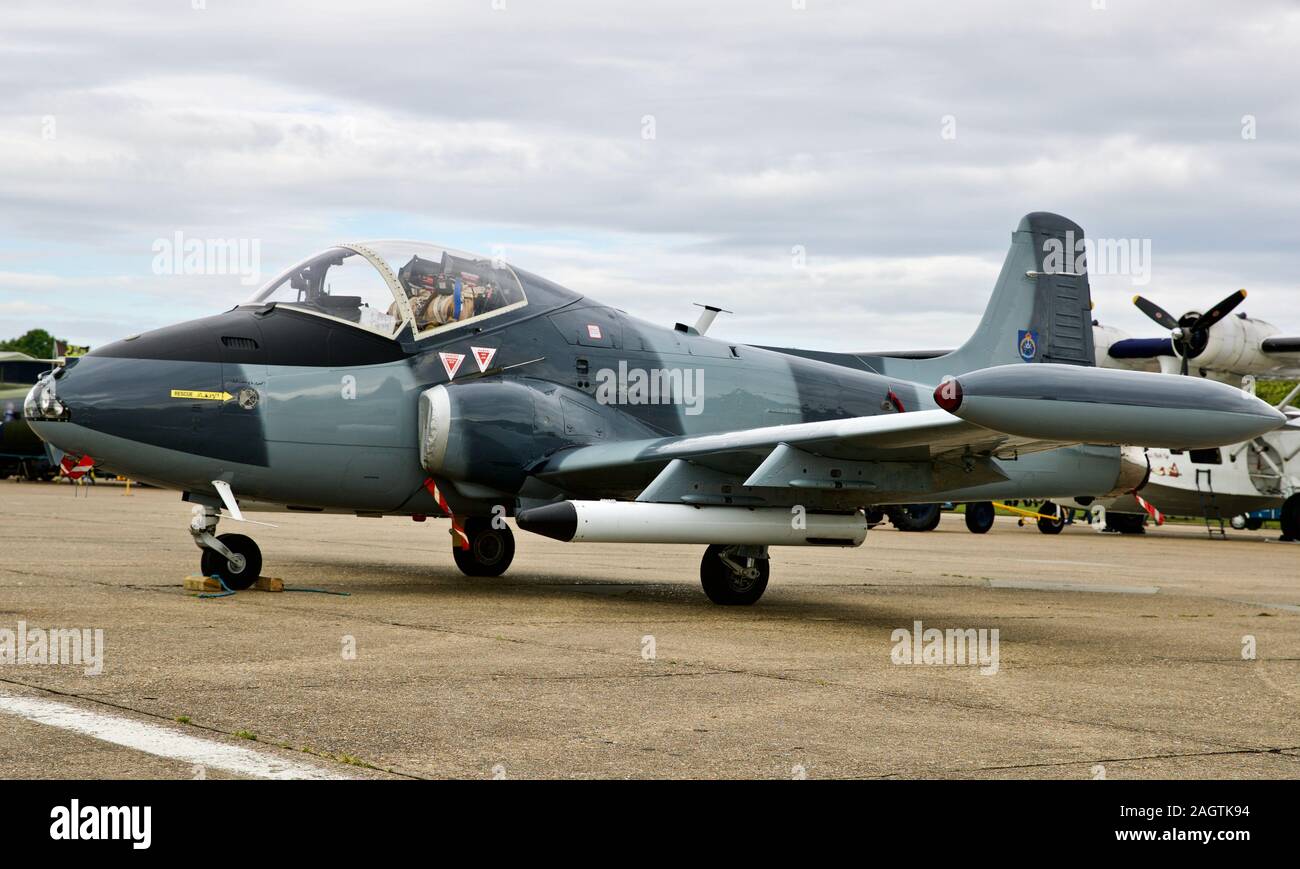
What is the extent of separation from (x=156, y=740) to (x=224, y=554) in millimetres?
6176

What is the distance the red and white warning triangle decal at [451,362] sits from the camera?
11617 mm

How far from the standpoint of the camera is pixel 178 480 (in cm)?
1061

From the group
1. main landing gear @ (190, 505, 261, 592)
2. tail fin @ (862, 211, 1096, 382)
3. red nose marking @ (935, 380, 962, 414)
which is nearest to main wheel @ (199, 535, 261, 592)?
main landing gear @ (190, 505, 261, 592)

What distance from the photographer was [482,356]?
11.8 metres

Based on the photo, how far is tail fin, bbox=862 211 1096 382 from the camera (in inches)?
603

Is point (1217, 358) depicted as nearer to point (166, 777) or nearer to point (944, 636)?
point (944, 636)

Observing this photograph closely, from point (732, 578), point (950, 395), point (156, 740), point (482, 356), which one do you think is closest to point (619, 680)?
point (156, 740)

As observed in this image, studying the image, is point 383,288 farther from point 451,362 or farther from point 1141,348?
point 1141,348

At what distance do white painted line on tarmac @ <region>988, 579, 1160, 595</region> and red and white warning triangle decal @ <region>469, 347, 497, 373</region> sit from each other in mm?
6914

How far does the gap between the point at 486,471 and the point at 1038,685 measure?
18.4 feet

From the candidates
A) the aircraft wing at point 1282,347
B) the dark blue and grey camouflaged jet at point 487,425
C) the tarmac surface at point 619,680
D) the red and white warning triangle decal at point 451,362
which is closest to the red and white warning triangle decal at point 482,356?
the dark blue and grey camouflaged jet at point 487,425

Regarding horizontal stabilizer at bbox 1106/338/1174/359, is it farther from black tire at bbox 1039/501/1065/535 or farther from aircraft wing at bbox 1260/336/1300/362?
black tire at bbox 1039/501/1065/535
